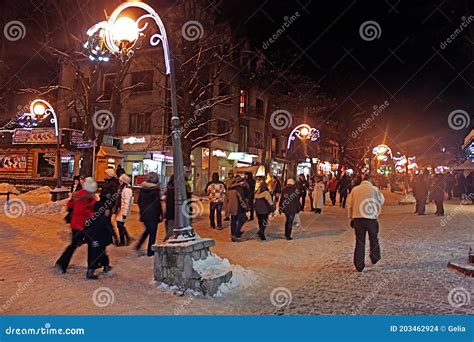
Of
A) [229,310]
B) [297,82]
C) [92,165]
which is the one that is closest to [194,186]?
[297,82]

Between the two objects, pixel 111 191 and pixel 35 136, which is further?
pixel 35 136

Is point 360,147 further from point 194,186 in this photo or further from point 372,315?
point 372,315

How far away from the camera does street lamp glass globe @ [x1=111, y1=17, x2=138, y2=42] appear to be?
7.70 meters

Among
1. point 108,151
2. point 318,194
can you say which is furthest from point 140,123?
point 318,194

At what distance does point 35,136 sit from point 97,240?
80.9 ft

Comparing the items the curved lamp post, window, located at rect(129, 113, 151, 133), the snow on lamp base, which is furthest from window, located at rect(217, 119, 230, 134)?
the snow on lamp base

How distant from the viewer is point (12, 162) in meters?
29.8

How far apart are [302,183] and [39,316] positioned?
13.7 metres

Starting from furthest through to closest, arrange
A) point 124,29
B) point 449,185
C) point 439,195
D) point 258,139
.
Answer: point 258,139
point 449,185
point 439,195
point 124,29

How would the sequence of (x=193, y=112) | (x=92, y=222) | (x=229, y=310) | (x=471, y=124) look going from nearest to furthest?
1. (x=229, y=310)
2. (x=92, y=222)
3. (x=193, y=112)
4. (x=471, y=124)

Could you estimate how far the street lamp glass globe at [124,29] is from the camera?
7703 mm

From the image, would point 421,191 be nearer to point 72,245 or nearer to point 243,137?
point 72,245

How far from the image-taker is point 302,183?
58.4ft

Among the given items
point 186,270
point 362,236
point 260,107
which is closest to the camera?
point 186,270
